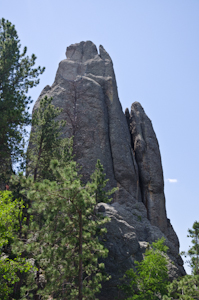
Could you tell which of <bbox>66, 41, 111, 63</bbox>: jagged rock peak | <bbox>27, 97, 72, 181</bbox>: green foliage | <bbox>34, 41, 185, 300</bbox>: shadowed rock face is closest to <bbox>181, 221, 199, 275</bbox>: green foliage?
<bbox>34, 41, 185, 300</bbox>: shadowed rock face

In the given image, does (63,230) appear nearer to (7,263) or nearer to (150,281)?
(7,263)

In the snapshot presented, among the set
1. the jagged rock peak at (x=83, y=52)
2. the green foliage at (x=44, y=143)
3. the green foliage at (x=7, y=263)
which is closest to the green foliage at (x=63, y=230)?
the green foliage at (x=7, y=263)

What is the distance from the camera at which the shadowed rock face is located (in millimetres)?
32844

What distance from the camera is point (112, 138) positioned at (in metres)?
36.2

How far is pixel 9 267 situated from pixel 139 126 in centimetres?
3202

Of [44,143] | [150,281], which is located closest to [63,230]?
[150,281]

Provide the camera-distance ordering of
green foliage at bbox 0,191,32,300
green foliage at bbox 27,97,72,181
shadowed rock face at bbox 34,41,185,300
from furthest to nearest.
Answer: shadowed rock face at bbox 34,41,185,300 < green foliage at bbox 27,97,72,181 < green foliage at bbox 0,191,32,300

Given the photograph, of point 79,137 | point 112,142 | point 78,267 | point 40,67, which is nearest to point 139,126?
point 112,142

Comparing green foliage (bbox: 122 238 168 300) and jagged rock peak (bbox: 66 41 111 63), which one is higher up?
jagged rock peak (bbox: 66 41 111 63)

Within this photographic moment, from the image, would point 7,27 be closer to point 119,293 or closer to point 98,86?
point 98,86

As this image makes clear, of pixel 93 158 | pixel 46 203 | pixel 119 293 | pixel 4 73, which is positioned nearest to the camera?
pixel 46 203

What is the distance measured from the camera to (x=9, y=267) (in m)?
13.2

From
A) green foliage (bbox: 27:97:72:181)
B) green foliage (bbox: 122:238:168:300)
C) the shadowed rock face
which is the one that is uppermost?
the shadowed rock face

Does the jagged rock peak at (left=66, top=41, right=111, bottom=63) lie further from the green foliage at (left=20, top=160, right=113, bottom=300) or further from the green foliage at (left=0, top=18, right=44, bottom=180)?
the green foliage at (left=20, top=160, right=113, bottom=300)
